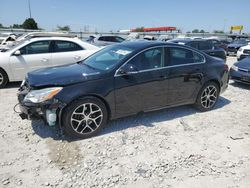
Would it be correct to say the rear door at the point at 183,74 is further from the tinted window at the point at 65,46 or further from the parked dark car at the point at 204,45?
the parked dark car at the point at 204,45

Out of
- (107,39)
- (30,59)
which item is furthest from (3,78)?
(107,39)

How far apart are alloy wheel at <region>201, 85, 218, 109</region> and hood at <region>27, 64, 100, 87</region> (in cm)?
251

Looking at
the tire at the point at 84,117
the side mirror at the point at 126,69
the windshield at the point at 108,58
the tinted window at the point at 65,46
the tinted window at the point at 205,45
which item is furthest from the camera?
the tinted window at the point at 205,45

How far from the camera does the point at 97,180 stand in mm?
2590

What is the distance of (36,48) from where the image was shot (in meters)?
6.41

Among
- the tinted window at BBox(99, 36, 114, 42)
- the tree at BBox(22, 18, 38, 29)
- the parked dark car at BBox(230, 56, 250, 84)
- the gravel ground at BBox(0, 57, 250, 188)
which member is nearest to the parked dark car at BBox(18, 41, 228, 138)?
the gravel ground at BBox(0, 57, 250, 188)

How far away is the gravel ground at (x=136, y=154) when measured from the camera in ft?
8.54

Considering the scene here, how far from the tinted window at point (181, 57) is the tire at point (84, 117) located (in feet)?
5.35

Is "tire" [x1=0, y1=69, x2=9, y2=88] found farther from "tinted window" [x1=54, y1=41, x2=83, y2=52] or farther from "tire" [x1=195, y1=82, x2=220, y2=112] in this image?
"tire" [x1=195, y1=82, x2=220, y2=112]

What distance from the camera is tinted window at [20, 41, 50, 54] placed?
632 centimetres

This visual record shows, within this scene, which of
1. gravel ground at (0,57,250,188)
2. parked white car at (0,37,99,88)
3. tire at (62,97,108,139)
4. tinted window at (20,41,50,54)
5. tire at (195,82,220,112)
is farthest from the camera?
tinted window at (20,41,50,54)

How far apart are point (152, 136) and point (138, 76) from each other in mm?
1073

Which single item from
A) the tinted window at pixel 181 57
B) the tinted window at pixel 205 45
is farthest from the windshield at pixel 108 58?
the tinted window at pixel 205 45

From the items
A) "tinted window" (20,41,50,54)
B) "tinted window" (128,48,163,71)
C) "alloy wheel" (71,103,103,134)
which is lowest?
"alloy wheel" (71,103,103,134)
